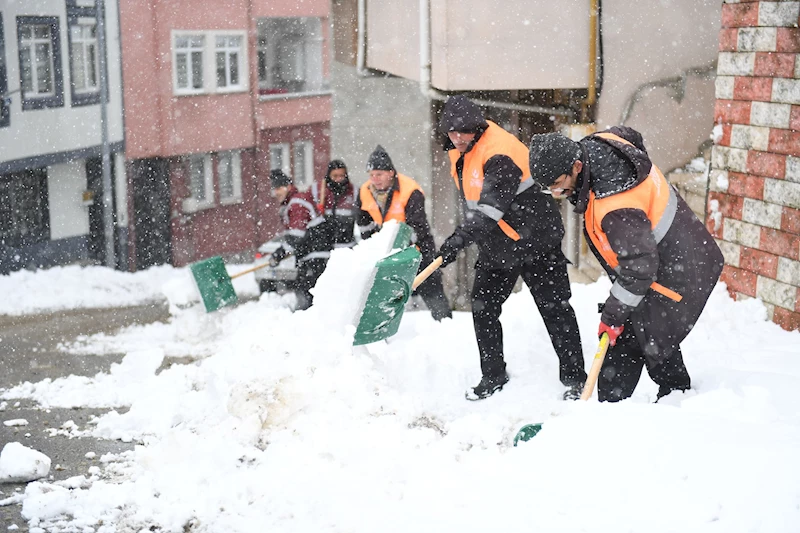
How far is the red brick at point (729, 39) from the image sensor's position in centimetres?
611

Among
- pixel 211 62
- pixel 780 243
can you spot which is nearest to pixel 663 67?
pixel 780 243

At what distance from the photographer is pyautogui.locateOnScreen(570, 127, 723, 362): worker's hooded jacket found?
13.1ft

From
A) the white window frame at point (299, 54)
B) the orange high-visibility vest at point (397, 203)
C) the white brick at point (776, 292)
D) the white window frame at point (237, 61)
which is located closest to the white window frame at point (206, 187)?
the white window frame at point (237, 61)

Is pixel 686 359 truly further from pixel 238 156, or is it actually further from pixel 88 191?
pixel 238 156

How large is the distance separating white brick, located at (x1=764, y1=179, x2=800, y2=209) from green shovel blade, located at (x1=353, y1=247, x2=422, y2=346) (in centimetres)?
227

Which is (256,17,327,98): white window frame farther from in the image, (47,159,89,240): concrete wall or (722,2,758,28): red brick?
(722,2,758,28): red brick

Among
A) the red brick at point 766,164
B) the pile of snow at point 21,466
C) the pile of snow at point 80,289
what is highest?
the red brick at point 766,164

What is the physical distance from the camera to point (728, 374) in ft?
16.0

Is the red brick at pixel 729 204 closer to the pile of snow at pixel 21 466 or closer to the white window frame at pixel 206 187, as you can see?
the pile of snow at pixel 21 466

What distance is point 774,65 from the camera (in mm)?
5754

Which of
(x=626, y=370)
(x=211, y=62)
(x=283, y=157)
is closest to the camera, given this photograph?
(x=626, y=370)

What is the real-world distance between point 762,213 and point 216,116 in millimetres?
18526

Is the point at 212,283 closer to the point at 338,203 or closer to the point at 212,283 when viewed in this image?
the point at 212,283

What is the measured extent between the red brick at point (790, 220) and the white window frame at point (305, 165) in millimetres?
20341
